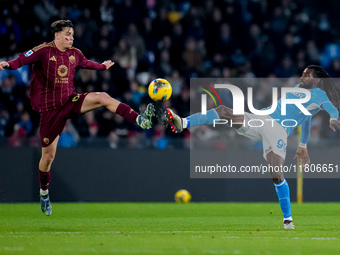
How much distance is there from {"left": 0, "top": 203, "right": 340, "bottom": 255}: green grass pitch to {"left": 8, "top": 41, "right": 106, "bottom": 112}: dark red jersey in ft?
5.89

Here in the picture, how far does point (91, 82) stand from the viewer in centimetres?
1697

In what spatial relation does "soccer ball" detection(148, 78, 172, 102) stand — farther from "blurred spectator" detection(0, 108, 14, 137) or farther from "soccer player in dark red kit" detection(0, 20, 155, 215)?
"blurred spectator" detection(0, 108, 14, 137)

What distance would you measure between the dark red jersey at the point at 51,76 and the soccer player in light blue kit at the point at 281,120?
1.97 m

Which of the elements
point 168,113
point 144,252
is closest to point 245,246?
point 144,252

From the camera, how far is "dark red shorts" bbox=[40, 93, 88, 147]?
10.4 m

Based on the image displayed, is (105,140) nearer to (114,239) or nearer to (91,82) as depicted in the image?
(91,82)

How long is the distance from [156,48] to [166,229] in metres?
9.32

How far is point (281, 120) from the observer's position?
10.2 meters

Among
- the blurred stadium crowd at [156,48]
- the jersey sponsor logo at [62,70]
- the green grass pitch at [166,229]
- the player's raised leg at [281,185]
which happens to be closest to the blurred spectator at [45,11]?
the blurred stadium crowd at [156,48]

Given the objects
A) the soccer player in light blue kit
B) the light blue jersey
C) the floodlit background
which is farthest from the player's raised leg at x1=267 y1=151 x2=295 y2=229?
the floodlit background

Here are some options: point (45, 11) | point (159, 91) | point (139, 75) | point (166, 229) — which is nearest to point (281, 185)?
point (166, 229)

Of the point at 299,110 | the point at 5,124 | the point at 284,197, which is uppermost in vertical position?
the point at 299,110

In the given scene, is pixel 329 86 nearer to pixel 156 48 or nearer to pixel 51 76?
pixel 51 76

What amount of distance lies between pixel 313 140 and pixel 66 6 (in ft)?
22.3
